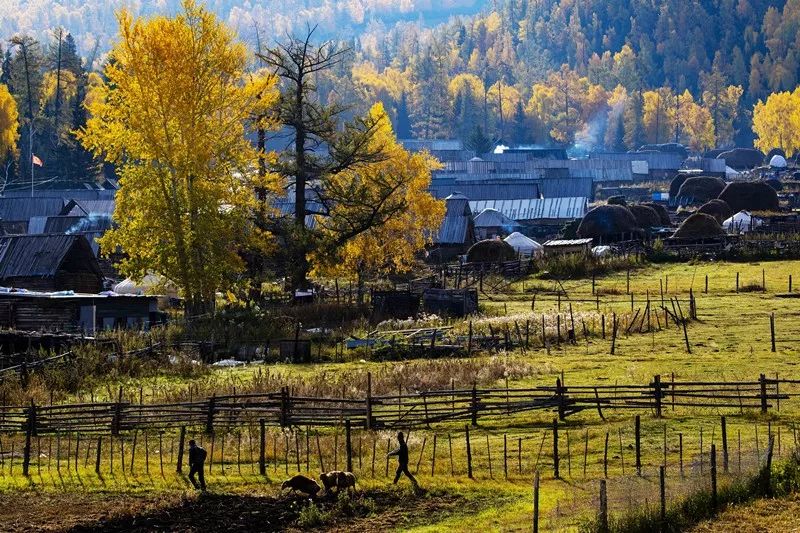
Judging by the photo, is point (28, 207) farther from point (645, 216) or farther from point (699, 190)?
point (699, 190)

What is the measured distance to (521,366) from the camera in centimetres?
3741

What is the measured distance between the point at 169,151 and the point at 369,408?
1982cm

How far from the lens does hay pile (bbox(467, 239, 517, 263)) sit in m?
68.6

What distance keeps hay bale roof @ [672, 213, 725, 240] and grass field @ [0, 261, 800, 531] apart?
26.7 meters

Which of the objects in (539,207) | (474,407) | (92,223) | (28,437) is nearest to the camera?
(28,437)

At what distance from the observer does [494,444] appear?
28.3m

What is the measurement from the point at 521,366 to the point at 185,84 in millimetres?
17196

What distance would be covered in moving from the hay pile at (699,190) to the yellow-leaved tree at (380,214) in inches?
1605

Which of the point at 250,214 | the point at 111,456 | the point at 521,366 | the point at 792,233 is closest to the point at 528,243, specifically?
the point at 792,233

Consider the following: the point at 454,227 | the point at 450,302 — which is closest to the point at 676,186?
the point at 454,227

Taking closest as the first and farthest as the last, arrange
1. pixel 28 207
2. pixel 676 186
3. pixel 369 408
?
1. pixel 369 408
2. pixel 28 207
3. pixel 676 186

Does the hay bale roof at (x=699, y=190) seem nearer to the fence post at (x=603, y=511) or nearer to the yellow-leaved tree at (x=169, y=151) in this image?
the yellow-leaved tree at (x=169, y=151)

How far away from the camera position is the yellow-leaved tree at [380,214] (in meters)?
52.7

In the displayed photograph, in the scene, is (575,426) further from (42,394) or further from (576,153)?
(576,153)
